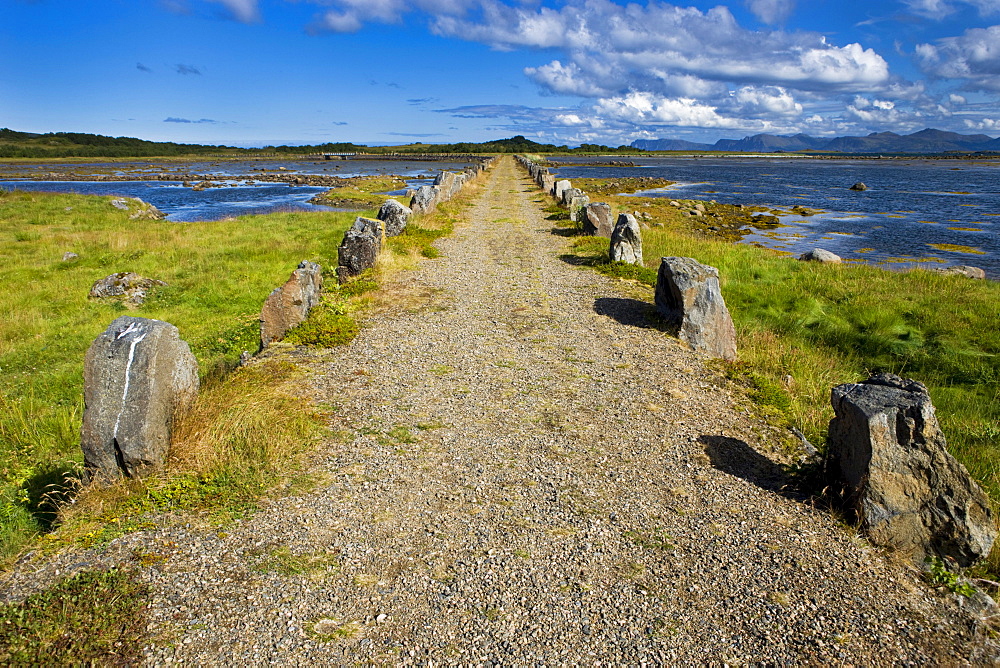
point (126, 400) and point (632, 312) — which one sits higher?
point (126, 400)

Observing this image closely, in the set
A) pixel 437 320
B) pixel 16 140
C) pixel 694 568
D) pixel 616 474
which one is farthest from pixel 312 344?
pixel 16 140

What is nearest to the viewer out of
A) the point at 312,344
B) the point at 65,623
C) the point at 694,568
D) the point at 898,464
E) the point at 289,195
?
the point at 65,623

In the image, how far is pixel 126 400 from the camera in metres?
5.18

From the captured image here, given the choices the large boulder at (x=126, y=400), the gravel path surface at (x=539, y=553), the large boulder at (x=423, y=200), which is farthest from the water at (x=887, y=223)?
the large boulder at (x=126, y=400)

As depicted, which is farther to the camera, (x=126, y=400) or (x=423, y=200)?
(x=423, y=200)

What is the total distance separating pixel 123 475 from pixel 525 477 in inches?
147

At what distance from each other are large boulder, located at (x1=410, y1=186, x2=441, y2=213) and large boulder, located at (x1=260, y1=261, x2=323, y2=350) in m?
12.5

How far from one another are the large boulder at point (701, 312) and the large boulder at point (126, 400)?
751 centimetres

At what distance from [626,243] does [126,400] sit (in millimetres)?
12432

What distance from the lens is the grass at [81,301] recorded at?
6.89 meters

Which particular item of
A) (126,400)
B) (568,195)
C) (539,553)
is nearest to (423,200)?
(568,195)

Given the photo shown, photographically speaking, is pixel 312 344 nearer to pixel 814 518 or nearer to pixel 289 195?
pixel 814 518

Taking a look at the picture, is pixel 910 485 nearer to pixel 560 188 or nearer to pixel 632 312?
pixel 632 312

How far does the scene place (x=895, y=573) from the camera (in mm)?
4570
